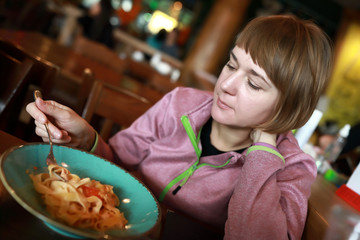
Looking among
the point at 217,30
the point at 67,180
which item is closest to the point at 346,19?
the point at 217,30

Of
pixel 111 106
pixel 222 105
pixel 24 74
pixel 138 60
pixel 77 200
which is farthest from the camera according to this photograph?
pixel 138 60

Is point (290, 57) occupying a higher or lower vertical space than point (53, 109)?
higher

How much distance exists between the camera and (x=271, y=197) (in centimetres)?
92

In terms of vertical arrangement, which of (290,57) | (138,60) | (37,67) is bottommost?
(138,60)

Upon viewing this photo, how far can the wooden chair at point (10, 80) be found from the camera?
1271 millimetres

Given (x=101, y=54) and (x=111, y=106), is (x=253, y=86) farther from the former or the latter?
(x=101, y=54)

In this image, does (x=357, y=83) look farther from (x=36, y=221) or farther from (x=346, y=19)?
(x=36, y=221)

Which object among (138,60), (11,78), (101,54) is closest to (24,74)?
(11,78)

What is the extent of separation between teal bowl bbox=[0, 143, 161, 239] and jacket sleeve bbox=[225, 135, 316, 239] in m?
0.28

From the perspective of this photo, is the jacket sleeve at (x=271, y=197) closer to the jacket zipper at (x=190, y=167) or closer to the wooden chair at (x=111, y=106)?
the jacket zipper at (x=190, y=167)

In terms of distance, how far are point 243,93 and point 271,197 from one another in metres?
0.31

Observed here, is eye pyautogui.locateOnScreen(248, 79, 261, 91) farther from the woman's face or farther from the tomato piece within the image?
the tomato piece

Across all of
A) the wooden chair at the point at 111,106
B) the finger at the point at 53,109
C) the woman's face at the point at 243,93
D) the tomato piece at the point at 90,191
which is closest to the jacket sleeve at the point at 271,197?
the woman's face at the point at 243,93

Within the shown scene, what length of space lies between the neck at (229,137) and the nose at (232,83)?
203 millimetres
